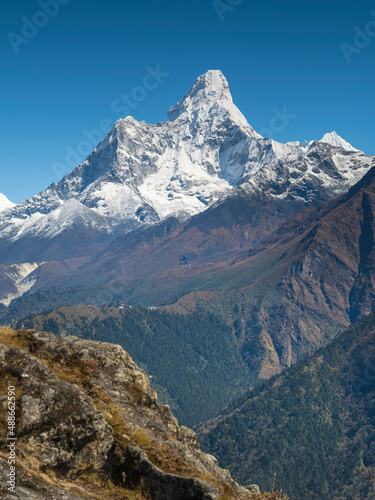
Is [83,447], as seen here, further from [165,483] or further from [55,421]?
[165,483]

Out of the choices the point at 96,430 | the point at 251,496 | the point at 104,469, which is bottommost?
the point at 251,496

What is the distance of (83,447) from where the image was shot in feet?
106

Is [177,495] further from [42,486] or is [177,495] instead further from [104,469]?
→ [42,486]

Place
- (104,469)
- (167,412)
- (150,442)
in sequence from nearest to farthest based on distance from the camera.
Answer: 1. (104,469)
2. (150,442)
3. (167,412)

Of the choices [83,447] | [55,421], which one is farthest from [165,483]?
[55,421]

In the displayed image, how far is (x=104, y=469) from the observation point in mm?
32906

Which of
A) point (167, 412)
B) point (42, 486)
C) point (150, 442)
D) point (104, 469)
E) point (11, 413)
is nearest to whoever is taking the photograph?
point (42, 486)

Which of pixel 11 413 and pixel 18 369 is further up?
pixel 18 369

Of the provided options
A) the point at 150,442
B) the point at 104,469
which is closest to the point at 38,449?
the point at 104,469

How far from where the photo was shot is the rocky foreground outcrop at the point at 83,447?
97.9ft

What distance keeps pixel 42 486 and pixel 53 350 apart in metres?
13.8

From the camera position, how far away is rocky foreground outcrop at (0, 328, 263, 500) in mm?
29838

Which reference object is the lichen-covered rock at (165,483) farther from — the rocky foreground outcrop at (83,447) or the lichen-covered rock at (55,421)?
the lichen-covered rock at (55,421)

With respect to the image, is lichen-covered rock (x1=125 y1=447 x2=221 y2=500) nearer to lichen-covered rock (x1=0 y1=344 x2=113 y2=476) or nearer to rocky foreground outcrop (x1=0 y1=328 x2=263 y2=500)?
rocky foreground outcrop (x1=0 y1=328 x2=263 y2=500)
